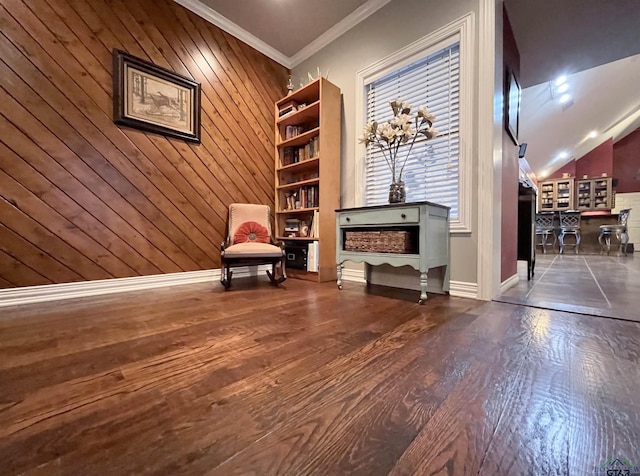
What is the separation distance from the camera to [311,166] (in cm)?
299

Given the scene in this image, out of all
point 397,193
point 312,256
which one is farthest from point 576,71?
point 312,256

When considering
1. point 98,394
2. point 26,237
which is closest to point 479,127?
point 98,394

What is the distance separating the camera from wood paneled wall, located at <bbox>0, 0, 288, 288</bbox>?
1.78 meters

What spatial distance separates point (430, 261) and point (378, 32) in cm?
224

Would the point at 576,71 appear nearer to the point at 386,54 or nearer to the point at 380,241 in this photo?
the point at 386,54

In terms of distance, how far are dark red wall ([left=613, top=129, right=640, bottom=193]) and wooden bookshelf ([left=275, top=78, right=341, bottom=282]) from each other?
11196mm

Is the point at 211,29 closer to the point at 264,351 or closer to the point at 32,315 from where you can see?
the point at 32,315

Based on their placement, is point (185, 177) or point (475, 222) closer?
point (475, 222)

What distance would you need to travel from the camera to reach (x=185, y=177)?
2.51m

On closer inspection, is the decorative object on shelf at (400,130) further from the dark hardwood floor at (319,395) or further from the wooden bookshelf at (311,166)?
the dark hardwood floor at (319,395)

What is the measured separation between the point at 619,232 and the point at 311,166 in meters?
7.48

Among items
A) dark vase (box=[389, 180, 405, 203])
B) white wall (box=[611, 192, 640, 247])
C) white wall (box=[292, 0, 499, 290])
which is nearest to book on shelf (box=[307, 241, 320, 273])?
white wall (box=[292, 0, 499, 290])

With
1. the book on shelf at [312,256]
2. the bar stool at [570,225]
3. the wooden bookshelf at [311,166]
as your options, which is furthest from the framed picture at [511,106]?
the bar stool at [570,225]

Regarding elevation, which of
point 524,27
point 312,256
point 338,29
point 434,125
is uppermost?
point 338,29
